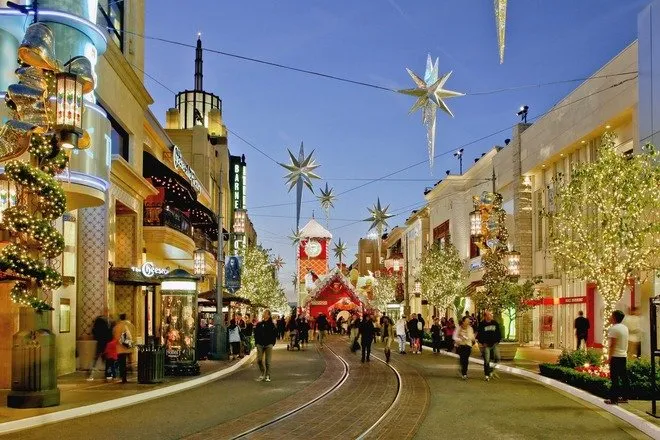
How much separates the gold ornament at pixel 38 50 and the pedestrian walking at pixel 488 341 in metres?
12.3

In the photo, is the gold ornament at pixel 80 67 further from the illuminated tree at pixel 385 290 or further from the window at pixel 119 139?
the illuminated tree at pixel 385 290

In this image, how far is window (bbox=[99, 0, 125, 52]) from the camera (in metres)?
26.0

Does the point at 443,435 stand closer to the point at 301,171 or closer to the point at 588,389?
the point at 588,389

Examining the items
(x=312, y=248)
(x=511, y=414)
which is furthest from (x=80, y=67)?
(x=312, y=248)

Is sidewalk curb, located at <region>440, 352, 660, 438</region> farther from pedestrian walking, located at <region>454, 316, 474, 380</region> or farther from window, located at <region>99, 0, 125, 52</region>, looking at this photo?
window, located at <region>99, 0, 125, 52</region>

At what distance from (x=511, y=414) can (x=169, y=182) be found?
21984 mm

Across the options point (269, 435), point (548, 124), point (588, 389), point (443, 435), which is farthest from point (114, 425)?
point (548, 124)

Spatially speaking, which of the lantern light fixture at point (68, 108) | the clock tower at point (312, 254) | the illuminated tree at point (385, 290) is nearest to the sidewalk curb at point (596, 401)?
the lantern light fixture at point (68, 108)

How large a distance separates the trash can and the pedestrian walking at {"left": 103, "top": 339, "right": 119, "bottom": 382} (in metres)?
0.83

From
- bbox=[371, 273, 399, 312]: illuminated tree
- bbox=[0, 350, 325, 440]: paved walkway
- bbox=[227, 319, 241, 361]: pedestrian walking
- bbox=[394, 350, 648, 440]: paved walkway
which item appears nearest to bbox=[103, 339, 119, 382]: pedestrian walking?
bbox=[0, 350, 325, 440]: paved walkway

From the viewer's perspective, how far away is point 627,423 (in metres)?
12.9

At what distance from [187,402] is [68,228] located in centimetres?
931

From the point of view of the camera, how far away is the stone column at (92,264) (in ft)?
81.6

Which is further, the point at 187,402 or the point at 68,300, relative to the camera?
the point at 68,300
